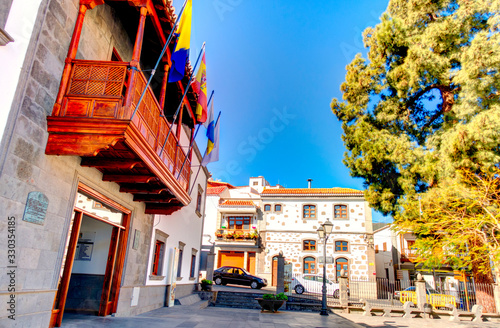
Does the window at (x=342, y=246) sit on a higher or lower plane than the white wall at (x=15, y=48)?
lower

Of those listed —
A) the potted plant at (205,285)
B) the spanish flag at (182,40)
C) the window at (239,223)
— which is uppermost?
the spanish flag at (182,40)

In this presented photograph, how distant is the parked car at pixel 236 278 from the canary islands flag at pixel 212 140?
47.6 feet

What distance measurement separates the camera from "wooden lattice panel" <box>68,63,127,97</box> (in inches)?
206

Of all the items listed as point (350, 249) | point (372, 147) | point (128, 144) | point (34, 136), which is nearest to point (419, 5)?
point (372, 147)

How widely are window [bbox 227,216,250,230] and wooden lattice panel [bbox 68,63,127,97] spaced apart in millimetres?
25144

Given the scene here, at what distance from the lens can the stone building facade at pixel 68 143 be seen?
14.8 ft

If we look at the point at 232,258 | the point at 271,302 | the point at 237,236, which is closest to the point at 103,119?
the point at 271,302

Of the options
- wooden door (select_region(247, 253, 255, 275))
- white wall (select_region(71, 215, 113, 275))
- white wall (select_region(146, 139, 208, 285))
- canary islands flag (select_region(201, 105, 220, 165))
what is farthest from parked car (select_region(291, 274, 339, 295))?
white wall (select_region(71, 215, 113, 275))

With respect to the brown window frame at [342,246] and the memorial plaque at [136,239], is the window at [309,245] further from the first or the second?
the memorial plaque at [136,239]

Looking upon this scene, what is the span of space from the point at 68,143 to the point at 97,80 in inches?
44.4

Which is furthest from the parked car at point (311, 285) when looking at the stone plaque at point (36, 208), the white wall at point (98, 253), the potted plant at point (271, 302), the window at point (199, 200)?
the stone plaque at point (36, 208)

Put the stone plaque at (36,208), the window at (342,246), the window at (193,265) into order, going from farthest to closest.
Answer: the window at (342,246) < the window at (193,265) < the stone plaque at (36,208)

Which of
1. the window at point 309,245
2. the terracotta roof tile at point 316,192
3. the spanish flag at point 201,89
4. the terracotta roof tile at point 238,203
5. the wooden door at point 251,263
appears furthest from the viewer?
the terracotta roof tile at point 238,203

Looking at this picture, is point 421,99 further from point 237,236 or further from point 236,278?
point 237,236
